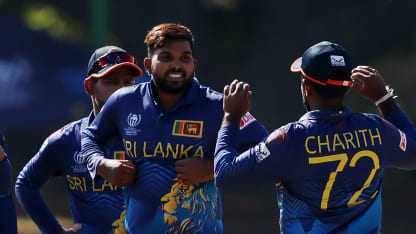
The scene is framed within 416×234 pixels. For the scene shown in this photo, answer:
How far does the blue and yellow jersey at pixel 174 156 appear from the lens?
4.14 meters

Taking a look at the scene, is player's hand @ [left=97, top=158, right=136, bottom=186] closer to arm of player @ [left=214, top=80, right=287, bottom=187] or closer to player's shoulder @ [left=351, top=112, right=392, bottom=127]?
arm of player @ [left=214, top=80, right=287, bottom=187]

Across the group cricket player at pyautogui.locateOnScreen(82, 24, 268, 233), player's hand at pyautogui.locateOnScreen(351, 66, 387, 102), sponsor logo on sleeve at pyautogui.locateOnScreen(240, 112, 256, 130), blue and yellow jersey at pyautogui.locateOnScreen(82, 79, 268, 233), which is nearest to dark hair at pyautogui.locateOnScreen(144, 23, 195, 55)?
cricket player at pyautogui.locateOnScreen(82, 24, 268, 233)

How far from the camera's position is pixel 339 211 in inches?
151

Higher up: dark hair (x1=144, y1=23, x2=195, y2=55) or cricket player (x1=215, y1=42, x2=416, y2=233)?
dark hair (x1=144, y1=23, x2=195, y2=55)

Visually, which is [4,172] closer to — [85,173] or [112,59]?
[85,173]

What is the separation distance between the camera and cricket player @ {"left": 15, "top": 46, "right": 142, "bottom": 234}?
4914 mm

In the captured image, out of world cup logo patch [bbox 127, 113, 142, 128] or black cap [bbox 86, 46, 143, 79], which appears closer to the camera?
world cup logo patch [bbox 127, 113, 142, 128]

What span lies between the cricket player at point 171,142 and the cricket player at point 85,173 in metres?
0.62

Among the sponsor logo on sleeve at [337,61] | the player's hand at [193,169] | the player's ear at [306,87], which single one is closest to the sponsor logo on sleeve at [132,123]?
the player's hand at [193,169]

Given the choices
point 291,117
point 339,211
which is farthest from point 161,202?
point 291,117

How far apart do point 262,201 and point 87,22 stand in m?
5.05

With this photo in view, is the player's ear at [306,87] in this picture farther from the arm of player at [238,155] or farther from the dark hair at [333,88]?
the arm of player at [238,155]

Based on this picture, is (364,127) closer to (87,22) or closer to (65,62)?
(65,62)

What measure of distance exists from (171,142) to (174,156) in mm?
78
